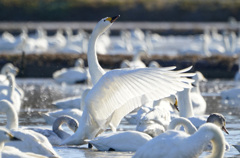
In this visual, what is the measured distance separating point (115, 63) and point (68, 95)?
5.85 metres

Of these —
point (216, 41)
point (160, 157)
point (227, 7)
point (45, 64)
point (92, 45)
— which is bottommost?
point (160, 157)

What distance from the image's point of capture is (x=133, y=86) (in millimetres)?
9344

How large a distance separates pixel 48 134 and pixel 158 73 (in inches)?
87.1

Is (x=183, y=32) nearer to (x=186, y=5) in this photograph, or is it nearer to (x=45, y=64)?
(x=186, y=5)

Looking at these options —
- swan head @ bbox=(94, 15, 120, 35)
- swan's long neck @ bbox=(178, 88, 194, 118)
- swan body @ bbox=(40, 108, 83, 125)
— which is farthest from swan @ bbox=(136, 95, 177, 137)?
swan body @ bbox=(40, 108, 83, 125)

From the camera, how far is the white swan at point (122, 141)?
934 centimetres

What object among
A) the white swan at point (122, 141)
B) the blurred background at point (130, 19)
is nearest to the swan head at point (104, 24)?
the white swan at point (122, 141)

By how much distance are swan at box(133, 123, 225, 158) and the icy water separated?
1607 millimetres

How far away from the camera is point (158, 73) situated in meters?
9.20

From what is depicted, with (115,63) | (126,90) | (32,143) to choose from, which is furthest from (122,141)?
(115,63)

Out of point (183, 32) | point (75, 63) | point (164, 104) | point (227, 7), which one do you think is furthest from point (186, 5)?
point (164, 104)

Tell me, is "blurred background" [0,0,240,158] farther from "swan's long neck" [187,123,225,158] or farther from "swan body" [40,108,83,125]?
"swan's long neck" [187,123,225,158]

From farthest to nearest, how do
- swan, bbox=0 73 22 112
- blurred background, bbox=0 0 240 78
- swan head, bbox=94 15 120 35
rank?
blurred background, bbox=0 0 240 78 → swan, bbox=0 73 22 112 → swan head, bbox=94 15 120 35

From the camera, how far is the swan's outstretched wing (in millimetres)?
9109
